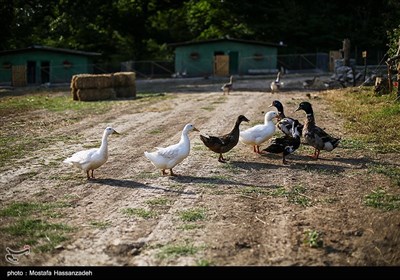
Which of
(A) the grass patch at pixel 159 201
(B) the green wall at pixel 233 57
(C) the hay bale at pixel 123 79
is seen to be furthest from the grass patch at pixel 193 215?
(B) the green wall at pixel 233 57

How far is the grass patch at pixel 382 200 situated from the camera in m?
7.13

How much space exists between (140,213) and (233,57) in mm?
42352

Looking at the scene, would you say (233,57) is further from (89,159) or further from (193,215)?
(193,215)

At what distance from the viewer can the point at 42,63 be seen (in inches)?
1708

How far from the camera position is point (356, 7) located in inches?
2231

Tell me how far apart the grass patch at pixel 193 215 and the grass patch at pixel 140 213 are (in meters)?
0.43

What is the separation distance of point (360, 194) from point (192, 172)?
3.27 meters

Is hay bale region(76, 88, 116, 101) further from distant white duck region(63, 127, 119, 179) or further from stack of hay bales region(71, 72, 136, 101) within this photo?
distant white duck region(63, 127, 119, 179)

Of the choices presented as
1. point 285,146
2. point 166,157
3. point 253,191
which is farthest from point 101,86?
point 253,191

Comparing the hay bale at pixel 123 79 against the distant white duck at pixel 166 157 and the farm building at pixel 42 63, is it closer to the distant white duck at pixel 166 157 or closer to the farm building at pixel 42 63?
the distant white duck at pixel 166 157

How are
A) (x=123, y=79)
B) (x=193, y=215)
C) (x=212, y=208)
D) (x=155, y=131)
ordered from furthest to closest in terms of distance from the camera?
→ 1. (x=123, y=79)
2. (x=155, y=131)
3. (x=212, y=208)
4. (x=193, y=215)

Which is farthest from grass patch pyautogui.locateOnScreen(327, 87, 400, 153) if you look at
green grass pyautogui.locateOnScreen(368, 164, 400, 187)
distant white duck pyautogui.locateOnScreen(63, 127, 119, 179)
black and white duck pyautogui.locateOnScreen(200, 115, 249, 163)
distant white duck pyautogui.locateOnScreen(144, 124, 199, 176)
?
distant white duck pyautogui.locateOnScreen(63, 127, 119, 179)

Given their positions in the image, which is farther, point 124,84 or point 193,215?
point 124,84

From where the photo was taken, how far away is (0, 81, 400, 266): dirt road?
223 inches
